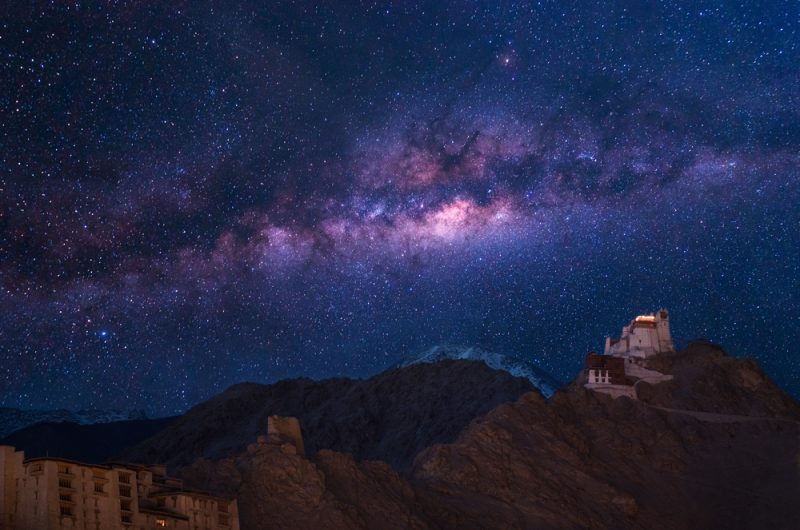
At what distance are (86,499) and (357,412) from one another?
61089 millimetres

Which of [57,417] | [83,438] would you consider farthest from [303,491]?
[57,417]

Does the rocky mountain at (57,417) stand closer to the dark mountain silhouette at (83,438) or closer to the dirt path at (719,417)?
the dark mountain silhouette at (83,438)

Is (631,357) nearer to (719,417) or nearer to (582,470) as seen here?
(719,417)

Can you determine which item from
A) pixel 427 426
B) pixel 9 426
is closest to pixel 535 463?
pixel 427 426

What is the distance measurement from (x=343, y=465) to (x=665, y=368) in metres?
42.8

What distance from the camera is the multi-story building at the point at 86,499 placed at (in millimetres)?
65250

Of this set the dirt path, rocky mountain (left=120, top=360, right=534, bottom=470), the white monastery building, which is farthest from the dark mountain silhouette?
the dirt path

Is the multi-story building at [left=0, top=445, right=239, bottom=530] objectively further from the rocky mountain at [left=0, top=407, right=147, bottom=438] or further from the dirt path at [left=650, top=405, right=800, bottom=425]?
the rocky mountain at [left=0, top=407, right=147, bottom=438]

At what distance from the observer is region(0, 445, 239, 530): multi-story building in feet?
214

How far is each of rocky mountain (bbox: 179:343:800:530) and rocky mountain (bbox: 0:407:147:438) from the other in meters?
71.0

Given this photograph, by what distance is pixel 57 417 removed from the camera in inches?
6260

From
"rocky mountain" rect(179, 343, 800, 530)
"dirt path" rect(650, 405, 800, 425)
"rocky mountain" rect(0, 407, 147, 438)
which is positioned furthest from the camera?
"rocky mountain" rect(0, 407, 147, 438)

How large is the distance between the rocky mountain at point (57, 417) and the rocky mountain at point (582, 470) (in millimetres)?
71046

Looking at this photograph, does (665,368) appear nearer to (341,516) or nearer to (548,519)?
(548,519)
